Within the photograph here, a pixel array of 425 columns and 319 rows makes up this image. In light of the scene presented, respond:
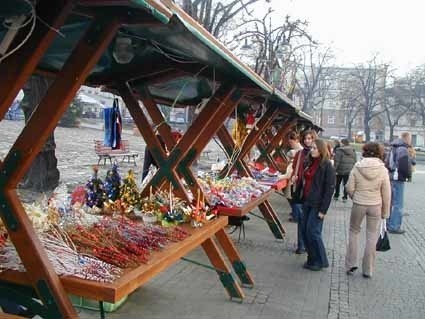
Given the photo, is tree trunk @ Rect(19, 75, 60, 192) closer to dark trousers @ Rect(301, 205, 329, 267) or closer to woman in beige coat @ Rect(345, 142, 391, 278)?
dark trousers @ Rect(301, 205, 329, 267)

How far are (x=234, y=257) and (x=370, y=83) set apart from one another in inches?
2227

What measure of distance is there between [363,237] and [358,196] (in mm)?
2964

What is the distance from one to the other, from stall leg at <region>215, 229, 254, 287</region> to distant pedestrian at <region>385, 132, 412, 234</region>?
520 cm

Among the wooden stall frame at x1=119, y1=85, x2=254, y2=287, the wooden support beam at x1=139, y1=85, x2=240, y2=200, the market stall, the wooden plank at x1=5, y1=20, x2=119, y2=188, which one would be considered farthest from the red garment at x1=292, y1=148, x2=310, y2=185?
the wooden plank at x1=5, y1=20, x2=119, y2=188

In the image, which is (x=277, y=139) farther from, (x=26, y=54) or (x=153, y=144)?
(x=26, y=54)

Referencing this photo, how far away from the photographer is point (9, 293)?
3.23 m

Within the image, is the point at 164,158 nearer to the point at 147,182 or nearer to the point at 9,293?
the point at 147,182

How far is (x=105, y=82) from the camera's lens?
218 inches

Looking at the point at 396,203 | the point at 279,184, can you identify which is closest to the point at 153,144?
the point at 279,184

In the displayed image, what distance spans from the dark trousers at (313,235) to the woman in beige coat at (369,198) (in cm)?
38

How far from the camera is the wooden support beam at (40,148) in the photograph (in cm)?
292

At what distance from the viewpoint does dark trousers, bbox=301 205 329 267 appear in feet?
22.8

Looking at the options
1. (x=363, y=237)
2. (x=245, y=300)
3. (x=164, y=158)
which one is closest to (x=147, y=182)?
(x=164, y=158)

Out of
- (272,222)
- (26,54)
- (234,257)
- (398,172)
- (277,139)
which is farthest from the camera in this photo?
(277,139)
